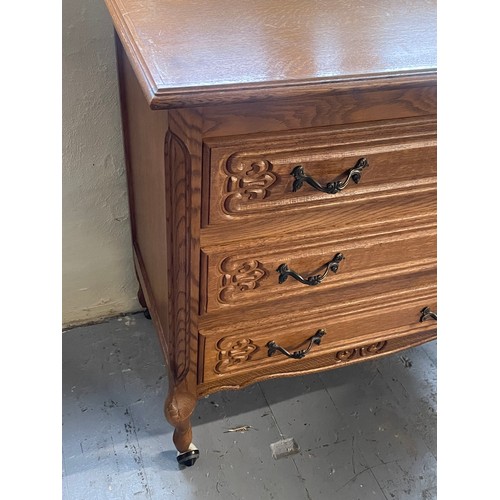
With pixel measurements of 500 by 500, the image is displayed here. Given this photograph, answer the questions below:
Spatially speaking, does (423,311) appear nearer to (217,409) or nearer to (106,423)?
(217,409)

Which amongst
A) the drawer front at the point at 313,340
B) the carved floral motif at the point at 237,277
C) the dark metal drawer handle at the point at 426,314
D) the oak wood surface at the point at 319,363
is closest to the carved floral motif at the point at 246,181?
the carved floral motif at the point at 237,277

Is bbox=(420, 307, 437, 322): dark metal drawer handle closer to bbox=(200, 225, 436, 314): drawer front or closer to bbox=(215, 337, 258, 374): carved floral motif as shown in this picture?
bbox=(200, 225, 436, 314): drawer front

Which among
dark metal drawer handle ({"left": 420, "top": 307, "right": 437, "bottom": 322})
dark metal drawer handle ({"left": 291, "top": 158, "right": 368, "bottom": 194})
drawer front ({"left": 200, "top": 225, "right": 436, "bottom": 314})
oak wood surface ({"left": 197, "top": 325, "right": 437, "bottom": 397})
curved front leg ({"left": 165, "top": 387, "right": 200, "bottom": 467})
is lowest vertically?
curved front leg ({"left": 165, "top": 387, "right": 200, "bottom": 467})

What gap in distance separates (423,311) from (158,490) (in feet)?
2.14

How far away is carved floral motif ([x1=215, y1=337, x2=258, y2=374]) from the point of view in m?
1.00

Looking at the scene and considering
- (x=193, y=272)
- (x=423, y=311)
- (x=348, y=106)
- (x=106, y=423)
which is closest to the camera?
(x=348, y=106)

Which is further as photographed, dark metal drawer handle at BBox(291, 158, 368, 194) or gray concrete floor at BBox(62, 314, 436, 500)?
gray concrete floor at BBox(62, 314, 436, 500)

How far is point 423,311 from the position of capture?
1.14 m

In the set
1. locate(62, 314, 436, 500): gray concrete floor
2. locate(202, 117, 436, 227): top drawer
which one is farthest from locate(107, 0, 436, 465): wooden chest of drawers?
locate(62, 314, 436, 500): gray concrete floor

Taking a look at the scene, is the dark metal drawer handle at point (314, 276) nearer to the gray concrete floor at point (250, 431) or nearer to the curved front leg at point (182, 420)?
the curved front leg at point (182, 420)

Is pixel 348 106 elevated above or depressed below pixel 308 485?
above

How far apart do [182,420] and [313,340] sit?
0.98 feet

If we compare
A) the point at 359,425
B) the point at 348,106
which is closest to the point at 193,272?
the point at 348,106

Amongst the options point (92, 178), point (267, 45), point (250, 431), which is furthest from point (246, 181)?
point (250, 431)
